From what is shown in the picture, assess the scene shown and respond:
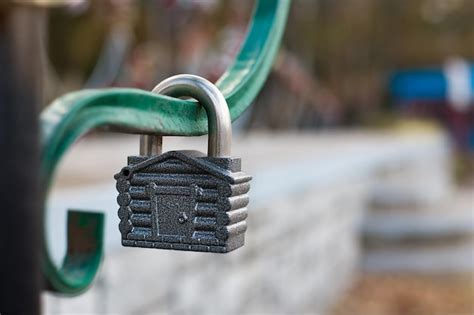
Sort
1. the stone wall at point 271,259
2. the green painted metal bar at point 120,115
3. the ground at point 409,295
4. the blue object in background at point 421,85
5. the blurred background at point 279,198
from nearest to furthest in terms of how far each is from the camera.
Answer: the green painted metal bar at point 120,115 → the stone wall at point 271,259 → the blurred background at point 279,198 → the ground at point 409,295 → the blue object in background at point 421,85

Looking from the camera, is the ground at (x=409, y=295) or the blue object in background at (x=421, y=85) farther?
the blue object in background at (x=421, y=85)

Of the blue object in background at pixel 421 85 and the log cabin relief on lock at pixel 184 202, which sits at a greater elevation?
the blue object in background at pixel 421 85

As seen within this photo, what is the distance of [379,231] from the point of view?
7.86 m

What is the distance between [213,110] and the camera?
2.86 feet

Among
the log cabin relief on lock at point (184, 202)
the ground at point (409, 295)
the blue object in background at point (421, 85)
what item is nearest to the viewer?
the log cabin relief on lock at point (184, 202)

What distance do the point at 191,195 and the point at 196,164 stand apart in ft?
0.10

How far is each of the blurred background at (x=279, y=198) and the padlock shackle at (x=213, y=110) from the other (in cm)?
29

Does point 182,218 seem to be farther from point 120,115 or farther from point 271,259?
point 271,259

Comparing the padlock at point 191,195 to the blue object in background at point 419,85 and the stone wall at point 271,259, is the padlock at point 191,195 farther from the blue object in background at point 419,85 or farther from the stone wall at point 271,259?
the blue object in background at point 419,85

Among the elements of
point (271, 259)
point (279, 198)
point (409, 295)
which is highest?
point (279, 198)

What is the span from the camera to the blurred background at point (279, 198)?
2852 mm

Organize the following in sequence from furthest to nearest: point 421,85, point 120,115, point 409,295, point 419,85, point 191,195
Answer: point 419,85
point 421,85
point 409,295
point 120,115
point 191,195

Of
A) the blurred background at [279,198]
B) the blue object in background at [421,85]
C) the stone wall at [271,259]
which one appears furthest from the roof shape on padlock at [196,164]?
the blue object in background at [421,85]

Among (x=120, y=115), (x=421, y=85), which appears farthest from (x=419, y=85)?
(x=120, y=115)
